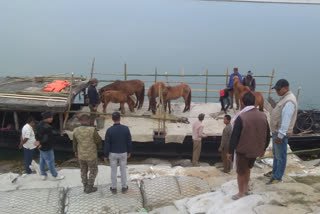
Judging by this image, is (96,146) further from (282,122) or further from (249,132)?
(282,122)

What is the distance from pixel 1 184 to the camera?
20.3ft

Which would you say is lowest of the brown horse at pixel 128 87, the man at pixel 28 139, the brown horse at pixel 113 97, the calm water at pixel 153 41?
the man at pixel 28 139

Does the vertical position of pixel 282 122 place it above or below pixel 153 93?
above

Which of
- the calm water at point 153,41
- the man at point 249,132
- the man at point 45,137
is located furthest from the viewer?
the calm water at point 153,41

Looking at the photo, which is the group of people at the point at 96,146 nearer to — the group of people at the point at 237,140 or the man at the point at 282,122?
the group of people at the point at 237,140

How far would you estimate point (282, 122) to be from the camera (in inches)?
183

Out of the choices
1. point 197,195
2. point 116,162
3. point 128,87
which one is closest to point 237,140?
point 197,195

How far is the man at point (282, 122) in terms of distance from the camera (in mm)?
4609

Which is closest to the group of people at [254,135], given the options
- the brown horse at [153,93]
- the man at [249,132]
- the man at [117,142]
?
the man at [249,132]

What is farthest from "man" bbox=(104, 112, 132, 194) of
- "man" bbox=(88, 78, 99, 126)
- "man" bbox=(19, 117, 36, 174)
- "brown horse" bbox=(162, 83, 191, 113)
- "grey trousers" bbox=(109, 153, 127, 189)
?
"brown horse" bbox=(162, 83, 191, 113)

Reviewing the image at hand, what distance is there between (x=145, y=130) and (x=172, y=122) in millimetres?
1188

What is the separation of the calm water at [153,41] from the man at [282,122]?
19845 millimetres

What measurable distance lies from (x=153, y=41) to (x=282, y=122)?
39256 millimetres

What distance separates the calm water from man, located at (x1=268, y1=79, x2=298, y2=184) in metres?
19.8
